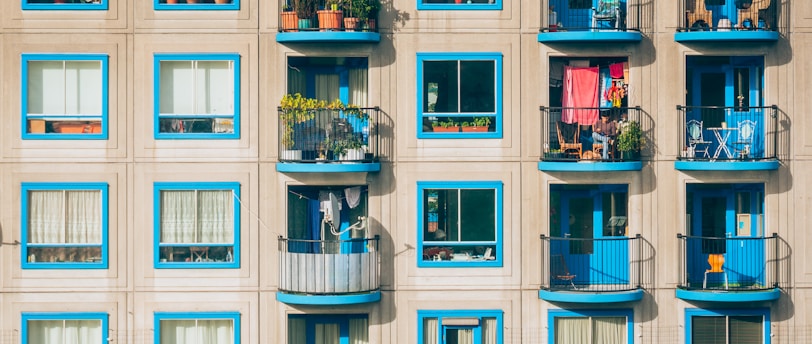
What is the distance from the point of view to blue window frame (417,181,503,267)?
30625mm

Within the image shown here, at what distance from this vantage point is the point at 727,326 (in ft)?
101

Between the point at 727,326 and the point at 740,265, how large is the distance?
4.70ft

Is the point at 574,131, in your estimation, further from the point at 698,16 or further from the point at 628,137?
the point at 698,16

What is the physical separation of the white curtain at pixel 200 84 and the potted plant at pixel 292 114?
1394 millimetres

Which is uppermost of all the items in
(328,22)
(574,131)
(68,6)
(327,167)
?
(68,6)

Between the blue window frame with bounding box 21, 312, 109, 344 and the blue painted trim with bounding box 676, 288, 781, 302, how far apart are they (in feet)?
43.7

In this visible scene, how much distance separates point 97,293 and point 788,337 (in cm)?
1582

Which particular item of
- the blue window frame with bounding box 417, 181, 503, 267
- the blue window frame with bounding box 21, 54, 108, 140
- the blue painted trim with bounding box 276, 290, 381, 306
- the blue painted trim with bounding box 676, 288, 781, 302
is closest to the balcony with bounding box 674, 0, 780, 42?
the blue window frame with bounding box 417, 181, 503, 267

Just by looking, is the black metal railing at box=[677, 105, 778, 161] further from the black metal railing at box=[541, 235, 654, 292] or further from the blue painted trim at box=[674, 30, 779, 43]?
the black metal railing at box=[541, 235, 654, 292]

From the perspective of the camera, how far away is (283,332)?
3059cm

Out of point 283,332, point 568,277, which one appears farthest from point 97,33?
point 568,277

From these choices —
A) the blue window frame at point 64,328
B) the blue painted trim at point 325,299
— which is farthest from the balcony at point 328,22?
the blue window frame at point 64,328

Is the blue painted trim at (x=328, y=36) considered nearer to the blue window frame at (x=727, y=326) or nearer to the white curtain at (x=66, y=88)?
the white curtain at (x=66, y=88)

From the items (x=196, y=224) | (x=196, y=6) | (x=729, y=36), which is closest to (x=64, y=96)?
(x=196, y=6)
